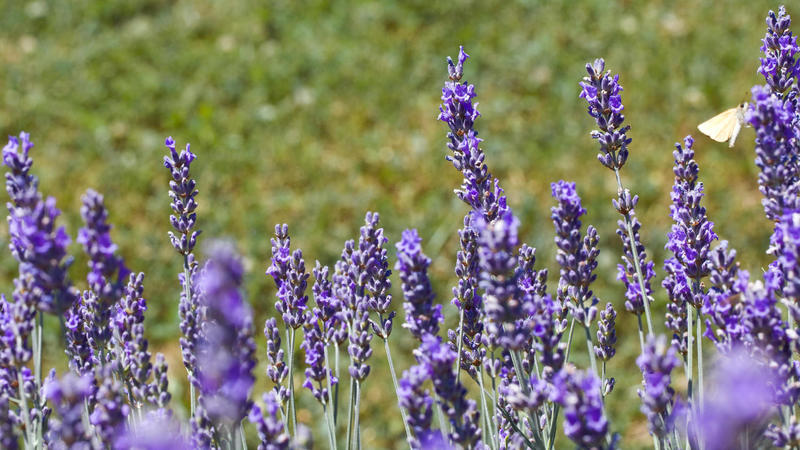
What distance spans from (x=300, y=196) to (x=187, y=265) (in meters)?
3.73

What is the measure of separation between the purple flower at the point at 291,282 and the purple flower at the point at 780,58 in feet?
3.54

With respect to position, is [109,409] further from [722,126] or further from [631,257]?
[722,126]

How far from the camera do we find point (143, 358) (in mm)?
1543

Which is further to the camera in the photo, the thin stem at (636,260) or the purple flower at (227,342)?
the thin stem at (636,260)

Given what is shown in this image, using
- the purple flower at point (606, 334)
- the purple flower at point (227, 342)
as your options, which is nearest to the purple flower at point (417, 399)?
the purple flower at point (227, 342)

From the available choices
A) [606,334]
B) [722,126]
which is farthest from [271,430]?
[722,126]

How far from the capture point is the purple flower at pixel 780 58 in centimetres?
184

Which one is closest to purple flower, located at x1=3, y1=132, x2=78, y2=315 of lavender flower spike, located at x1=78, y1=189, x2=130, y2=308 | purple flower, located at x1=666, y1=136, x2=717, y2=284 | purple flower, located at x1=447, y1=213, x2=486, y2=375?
lavender flower spike, located at x1=78, y1=189, x2=130, y2=308

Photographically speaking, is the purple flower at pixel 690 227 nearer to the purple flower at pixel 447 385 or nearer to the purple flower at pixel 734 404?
the purple flower at pixel 734 404

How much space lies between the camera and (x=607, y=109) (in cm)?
180

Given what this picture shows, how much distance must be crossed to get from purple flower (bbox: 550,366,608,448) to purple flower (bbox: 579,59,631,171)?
685 millimetres

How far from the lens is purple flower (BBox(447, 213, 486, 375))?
178cm

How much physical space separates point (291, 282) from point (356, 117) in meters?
4.30

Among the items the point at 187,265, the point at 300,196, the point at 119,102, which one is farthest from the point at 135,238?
the point at 187,265
